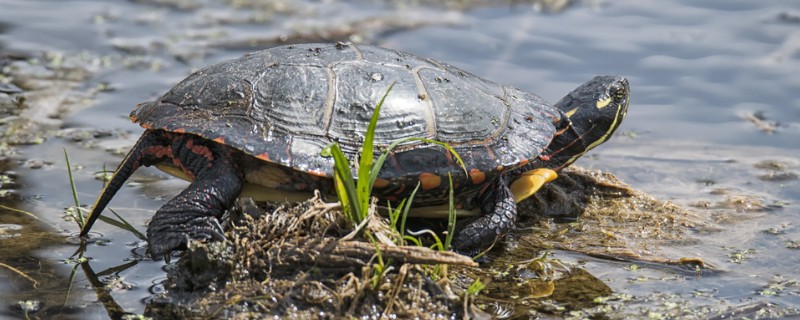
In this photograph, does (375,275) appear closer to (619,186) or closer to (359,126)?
(359,126)

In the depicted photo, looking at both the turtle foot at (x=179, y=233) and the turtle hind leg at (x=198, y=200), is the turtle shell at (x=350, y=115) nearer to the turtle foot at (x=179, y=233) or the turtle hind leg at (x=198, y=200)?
the turtle hind leg at (x=198, y=200)

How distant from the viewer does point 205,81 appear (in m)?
5.79

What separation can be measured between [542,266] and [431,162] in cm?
87

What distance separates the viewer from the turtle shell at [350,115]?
17.9ft

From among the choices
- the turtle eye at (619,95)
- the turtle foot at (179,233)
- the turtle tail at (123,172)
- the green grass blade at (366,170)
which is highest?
the turtle eye at (619,95)

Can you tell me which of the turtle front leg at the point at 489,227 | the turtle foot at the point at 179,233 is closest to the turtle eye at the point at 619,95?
the turtle front leg at the point at 489,227

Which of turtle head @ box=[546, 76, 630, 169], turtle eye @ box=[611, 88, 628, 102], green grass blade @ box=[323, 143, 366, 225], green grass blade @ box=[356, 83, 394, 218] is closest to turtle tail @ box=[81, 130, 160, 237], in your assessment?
green grass blade @ box=[323, 143, 366, 225]

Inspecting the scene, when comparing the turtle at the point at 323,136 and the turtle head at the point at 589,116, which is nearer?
the turtle at the point at 323,136

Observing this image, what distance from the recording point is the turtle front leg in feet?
18.5

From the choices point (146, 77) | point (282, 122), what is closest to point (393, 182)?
point (282, 122)

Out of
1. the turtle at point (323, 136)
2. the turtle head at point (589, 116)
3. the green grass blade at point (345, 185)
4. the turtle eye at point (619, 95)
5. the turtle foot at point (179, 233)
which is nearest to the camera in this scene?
the green grass blade at point (345, 185)

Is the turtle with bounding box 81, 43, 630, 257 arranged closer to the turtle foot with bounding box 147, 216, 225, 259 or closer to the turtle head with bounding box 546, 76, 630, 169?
the turtle foot with bounding box 147, 216, 225, 259

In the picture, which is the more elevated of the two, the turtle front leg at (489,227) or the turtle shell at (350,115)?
the turtle shell at (350,115)

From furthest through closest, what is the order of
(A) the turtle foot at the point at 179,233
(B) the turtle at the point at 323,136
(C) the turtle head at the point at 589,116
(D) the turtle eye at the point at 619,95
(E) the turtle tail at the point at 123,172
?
1. (D) the turtle eye at the point at 619,95
2. (C) the turtle head at the point at 589,116
3. (E) the turtle tail at the point at 123,172
4. (B) the turtle at the point at 323,136
5. (A) the turtle foot at the point at 179,233
